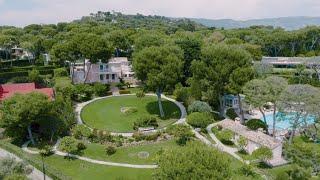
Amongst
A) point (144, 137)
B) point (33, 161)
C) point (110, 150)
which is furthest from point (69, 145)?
point (144, 137)

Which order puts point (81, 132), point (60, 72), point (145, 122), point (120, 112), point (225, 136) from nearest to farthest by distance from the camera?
point (225, 136)
point (81, 132)
point (145, 122)
point (120, 112)
point (60, 72)

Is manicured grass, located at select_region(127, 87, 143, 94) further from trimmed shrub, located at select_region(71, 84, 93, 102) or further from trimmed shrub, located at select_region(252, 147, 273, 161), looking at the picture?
trimmed shrub, located at select_region(252, 147, 273, 161)

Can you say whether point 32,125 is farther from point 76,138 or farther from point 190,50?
point 190,50

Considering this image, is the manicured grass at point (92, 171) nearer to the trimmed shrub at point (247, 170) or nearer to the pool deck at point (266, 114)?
the trimmed shrub at point (247, 170)

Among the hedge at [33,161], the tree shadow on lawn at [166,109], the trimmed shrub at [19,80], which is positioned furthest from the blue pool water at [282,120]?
the trimmed shrub at [19,80]

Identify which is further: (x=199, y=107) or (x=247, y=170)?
(x=199, y=107)

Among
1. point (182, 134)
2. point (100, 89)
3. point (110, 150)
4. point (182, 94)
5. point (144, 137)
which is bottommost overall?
point (110, 150)

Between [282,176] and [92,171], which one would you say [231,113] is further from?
[92,171]

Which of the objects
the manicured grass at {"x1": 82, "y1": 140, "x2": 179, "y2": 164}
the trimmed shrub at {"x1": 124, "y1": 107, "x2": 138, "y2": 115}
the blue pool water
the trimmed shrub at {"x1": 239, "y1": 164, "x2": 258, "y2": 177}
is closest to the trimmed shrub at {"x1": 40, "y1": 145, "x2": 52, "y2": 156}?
the manicured grass at {"x1": 82, "y1": 140, "x2": 179, "y2": 164}
